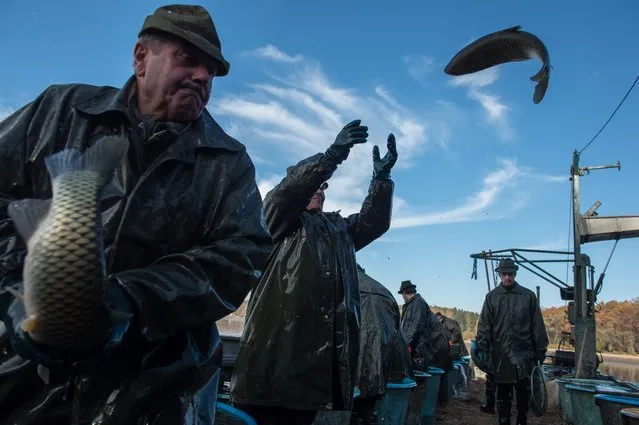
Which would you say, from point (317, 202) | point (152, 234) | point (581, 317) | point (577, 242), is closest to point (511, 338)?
point (581, 317)

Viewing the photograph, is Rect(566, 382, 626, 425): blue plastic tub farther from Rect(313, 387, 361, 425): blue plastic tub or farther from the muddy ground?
Rect(313, 387, 361, 425): blue plastic tub

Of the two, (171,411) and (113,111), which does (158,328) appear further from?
(113,111)

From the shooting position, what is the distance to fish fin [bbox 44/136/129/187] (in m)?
1.44

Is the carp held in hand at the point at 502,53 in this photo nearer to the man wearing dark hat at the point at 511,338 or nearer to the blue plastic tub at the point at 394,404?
the blue plastic tub at the point at 394,404

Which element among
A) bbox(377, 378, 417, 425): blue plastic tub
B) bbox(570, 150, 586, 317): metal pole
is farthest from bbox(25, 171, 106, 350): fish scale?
bbox(570, 150, 586, 317): metal pole

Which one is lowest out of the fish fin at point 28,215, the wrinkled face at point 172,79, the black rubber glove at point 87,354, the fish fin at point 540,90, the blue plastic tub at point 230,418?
the blue plastic tub at point 230,418

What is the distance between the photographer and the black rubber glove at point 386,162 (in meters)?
5.11

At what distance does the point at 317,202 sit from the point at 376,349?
6.50 ft

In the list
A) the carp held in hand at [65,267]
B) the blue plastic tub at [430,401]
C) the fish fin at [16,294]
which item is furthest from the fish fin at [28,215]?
the blue plastic tub at [430,401]

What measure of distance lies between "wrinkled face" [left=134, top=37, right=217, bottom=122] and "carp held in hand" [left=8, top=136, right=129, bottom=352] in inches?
24.9

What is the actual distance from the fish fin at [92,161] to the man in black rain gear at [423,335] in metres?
8.47

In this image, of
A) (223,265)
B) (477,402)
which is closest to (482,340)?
(477,402)

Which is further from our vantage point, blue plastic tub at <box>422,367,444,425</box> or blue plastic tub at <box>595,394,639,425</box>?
blue plastic tub at <box>422,367,444,425</box>

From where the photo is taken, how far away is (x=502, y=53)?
19.1 feet
